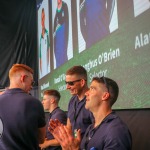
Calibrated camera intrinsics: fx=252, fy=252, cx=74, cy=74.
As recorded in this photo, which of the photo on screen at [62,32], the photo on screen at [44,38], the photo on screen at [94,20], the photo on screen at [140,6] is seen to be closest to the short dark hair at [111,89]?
the photo on screen at [140,6]

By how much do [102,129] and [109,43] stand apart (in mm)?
1088

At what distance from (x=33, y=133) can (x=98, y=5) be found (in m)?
1.46

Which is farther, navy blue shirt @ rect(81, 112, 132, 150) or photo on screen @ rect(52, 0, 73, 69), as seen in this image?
photo on screen @ rect(52, 0, 73, 69)

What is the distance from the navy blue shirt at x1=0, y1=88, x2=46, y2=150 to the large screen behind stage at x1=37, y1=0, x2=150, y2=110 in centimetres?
78

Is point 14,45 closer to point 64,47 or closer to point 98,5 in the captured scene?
point 64,47

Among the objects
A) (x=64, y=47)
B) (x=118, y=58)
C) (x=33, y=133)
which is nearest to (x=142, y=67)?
(x=118, y=58)

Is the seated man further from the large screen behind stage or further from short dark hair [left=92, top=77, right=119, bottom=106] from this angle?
short dark hair [left=92, top=77, right=119, bottom=106]

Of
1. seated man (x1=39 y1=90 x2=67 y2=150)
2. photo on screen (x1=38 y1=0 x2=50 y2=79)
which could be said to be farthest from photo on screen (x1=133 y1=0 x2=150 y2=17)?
photo on screen (x1=38 y1=0 x2=50 y2=79)

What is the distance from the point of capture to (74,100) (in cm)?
232

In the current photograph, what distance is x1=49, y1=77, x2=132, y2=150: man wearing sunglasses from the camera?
1.36 meters

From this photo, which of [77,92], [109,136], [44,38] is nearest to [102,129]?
[109,136]

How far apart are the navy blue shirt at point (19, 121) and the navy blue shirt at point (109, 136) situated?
0.45 m

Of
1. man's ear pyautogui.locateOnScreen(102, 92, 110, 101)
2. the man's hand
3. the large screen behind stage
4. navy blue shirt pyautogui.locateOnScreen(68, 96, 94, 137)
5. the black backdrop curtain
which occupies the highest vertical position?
the black backdrop curtain

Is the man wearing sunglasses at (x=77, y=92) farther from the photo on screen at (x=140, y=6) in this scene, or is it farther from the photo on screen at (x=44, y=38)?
the photo on screen at (x=44, y=38)
